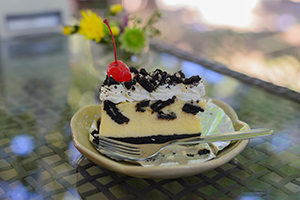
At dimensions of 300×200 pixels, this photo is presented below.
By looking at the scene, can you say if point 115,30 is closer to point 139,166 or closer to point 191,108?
→ point 191,108

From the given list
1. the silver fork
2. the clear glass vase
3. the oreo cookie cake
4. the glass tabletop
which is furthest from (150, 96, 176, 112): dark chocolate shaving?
the clear glass vase

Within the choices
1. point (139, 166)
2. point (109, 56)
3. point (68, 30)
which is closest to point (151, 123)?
point (139, 166)

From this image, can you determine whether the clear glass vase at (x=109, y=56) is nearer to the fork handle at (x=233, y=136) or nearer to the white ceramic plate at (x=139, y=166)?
the white ceramic plate at (x=139, y=166)

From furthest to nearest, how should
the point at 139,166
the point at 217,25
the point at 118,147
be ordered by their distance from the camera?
the point at 217,25
the point at 118,147
the point at 139,166

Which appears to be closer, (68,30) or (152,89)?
(152,89)

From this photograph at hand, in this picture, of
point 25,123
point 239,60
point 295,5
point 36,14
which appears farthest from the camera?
point 295,5

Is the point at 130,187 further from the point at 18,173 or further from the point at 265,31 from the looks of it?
the point at 265,31

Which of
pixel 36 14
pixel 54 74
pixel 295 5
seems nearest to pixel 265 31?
pixel 295 5
